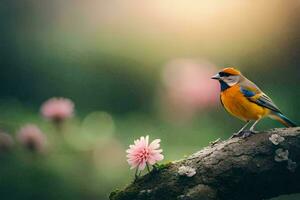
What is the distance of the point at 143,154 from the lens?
111 cm

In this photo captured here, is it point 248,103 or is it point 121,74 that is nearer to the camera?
point 248,103

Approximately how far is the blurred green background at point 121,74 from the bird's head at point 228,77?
787mm

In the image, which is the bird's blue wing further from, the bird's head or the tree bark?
the tree bark

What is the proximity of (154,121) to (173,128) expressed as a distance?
8cm

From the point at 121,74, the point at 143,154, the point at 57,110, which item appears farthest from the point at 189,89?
the point at 143,154

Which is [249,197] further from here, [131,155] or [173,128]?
[173,128]

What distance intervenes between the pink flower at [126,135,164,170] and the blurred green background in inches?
37.6

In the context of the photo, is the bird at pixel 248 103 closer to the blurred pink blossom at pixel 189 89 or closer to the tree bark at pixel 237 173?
the tree bark at pixel 237 173

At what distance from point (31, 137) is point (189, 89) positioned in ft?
1.93

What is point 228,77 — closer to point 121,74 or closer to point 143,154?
point 143,154

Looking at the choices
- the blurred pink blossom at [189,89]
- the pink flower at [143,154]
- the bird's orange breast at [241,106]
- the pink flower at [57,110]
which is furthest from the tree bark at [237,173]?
the blurred pink blossom at [189,89]

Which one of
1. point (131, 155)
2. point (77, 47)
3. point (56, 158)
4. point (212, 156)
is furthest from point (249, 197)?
point (77, 47)

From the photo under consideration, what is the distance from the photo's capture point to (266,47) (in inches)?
98.0

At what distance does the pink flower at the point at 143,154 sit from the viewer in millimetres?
1097
